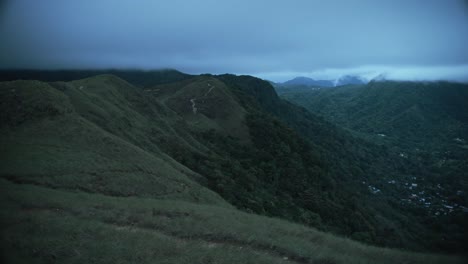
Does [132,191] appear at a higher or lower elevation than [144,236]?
lower

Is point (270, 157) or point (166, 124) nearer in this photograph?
point (166, 124)

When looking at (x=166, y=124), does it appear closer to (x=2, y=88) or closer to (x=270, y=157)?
(x=2, y=88)

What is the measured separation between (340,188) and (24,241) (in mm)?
85548

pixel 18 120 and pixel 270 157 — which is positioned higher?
pixel 18 120

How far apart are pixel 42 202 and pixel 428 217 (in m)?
117

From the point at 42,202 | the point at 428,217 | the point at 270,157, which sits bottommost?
the point at 428,217

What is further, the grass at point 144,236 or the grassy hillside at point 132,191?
the grassy hillside at point 132,191

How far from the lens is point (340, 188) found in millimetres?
86938

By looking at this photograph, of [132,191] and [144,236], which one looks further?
[132,191]

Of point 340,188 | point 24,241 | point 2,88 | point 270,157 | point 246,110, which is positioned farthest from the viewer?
point 246,110

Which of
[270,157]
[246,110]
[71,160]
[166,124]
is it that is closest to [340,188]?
[270,157]

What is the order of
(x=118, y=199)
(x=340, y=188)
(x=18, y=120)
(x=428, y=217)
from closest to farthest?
1. (x=118, y=199)
2. (x=18, y=120)
3. (x=340, y=188)
4. (x=428, y=217)

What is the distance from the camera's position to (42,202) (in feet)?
53.6

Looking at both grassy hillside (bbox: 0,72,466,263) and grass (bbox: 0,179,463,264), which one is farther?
grassy hillside (bbox: 0,72,466,263)
